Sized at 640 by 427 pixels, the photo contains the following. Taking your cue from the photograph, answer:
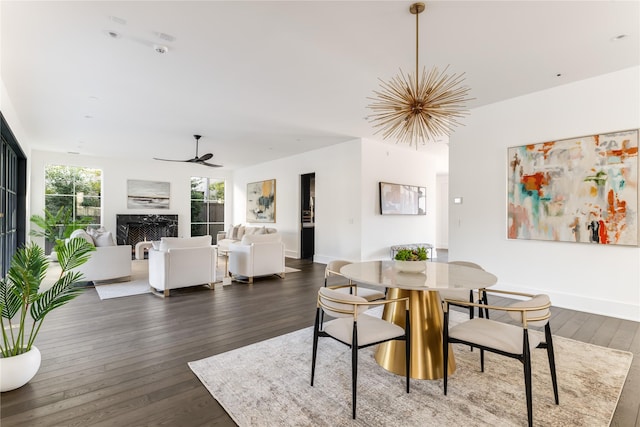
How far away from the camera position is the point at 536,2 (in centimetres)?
254

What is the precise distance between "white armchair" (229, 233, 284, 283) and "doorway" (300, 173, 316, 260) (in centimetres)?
267

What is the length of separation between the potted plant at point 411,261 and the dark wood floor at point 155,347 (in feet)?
4.70

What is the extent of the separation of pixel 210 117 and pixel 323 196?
3429 mm

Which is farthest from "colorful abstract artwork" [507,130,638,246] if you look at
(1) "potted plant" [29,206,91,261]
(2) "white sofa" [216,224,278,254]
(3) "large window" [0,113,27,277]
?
(1) "potted plant" [29,206,91,261]

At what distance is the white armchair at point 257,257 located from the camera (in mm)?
5594

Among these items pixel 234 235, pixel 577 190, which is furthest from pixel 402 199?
pixel 234 235

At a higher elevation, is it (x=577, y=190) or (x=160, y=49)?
(x=160, y=49)

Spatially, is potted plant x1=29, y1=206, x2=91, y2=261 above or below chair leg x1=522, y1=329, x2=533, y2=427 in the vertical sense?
above

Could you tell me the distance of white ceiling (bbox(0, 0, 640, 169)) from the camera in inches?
104

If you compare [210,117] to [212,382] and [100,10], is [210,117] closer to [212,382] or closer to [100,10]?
[100,10]

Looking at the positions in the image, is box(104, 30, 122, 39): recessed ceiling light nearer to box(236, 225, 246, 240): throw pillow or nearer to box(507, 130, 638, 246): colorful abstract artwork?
box(507, 130, 638, 246): colorful abstract artwork

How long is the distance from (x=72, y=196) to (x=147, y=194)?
6.22 ft

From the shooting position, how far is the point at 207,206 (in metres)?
11.4

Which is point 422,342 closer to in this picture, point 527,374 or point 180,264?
point 527,374
